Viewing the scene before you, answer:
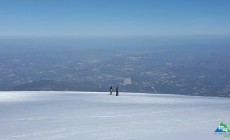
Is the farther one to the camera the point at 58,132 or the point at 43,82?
the point at 43,82

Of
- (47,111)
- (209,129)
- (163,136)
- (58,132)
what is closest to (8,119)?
(47,111)

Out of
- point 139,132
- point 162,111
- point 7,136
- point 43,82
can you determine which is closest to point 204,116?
point 162,111

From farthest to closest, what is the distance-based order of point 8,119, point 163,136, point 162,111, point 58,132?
point 162,111 < point 8,119 < point 58,132 < point 163,136

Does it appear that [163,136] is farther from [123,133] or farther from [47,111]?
[47,111]

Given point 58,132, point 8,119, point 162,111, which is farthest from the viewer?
point 162,111

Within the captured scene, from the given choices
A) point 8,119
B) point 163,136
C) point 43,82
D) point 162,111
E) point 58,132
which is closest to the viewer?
point 163,136

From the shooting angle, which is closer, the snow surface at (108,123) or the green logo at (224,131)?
the green logo at (224,131)

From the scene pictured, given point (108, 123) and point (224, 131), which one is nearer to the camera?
point (224, 131)

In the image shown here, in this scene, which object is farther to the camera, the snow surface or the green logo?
the snow surface

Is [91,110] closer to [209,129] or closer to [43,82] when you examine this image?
[209,129]
